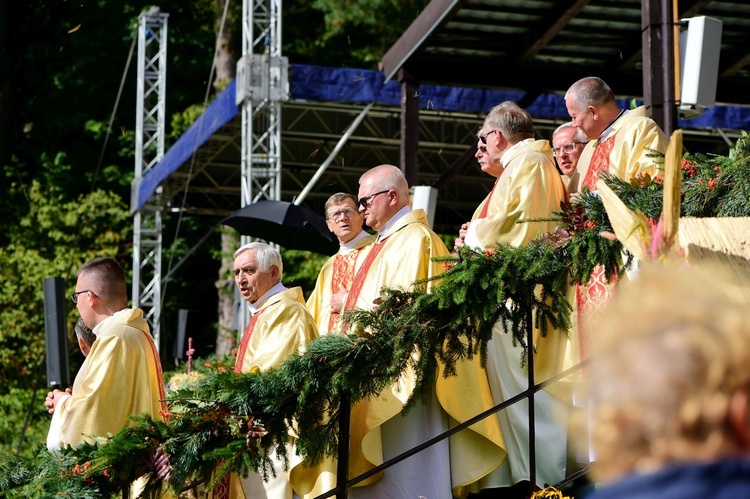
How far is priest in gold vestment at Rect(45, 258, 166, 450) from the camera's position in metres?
5.88

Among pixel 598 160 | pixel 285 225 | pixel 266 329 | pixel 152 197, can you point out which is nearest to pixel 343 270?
pixel 266 329

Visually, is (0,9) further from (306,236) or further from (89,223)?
(306,236)

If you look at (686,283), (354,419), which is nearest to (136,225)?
(354,419)

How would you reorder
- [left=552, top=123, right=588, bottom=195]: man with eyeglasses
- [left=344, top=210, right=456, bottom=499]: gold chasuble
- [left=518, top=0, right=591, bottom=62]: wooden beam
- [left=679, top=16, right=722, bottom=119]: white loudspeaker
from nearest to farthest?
[left=344, top=210, right=456, bottom=499]: gold chasuble → [left=552, top=123, right=588, bottom=195]: man with eyeglasses → [left=679, top=16, right=722, bottom=119]: white loudspeaker → [left=518, top=0, right=591, bottom=62]: wooden beam

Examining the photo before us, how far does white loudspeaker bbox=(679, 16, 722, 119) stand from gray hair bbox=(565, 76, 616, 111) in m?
1.07

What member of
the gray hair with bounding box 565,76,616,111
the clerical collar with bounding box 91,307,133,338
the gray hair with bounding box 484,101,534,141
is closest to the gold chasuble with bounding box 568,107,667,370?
the gray hair with bounding box 565,76,616,111

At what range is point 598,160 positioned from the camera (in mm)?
5965

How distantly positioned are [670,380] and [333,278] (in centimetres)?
642

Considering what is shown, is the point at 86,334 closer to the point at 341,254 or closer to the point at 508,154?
the point at 341,254

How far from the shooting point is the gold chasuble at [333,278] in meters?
7.52

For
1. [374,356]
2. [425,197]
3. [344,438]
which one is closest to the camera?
[374,356]

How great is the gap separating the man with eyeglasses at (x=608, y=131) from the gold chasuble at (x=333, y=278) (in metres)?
1.88

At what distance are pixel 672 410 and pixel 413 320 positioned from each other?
2947 millimetres

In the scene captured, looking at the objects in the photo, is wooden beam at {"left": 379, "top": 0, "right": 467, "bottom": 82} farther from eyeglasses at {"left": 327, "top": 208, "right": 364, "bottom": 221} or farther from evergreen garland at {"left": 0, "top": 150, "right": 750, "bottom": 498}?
evergreen garland at {"left": 0, "top": 150, "right": 750, "bottom": 498}
